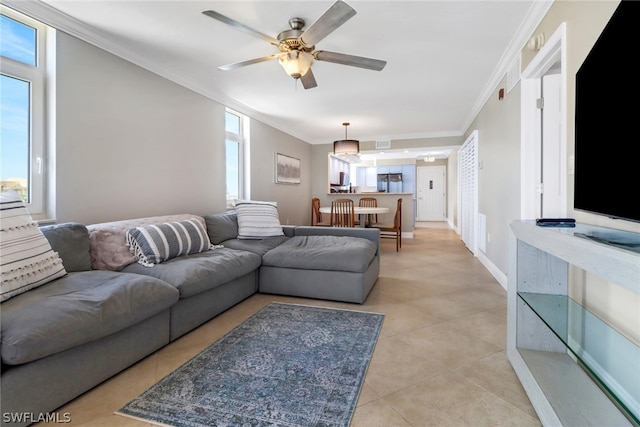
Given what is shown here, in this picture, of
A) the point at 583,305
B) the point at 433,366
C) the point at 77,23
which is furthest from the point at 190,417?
the point at 77,23

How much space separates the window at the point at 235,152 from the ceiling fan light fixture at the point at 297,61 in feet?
8.09

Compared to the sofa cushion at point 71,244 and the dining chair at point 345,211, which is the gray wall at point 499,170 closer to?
the dining chair at point 345,211

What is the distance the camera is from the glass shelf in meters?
1.08

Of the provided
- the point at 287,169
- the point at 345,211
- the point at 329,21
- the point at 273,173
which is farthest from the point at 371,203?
the point at 329,21

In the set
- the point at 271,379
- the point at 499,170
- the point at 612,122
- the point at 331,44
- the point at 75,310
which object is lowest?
the point at 271,379

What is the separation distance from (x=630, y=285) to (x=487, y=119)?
3.97 metres

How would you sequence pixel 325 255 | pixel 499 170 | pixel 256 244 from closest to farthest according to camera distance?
pixel 325 255 → pixel 256 244 → pixel 499 170

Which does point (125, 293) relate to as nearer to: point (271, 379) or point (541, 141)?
point (271, 379)

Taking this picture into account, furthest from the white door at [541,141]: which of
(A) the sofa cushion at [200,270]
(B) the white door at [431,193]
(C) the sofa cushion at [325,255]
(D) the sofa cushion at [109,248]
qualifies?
(B) the white door at [431,193]

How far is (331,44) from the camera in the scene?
2805 mm

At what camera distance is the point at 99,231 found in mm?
2311

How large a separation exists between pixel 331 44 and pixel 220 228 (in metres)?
2.21

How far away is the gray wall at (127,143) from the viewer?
2457 millimetres

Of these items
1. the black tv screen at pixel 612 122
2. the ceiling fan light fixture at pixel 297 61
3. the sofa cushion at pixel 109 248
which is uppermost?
the ceiling fan light fixture at pixel 297 61
